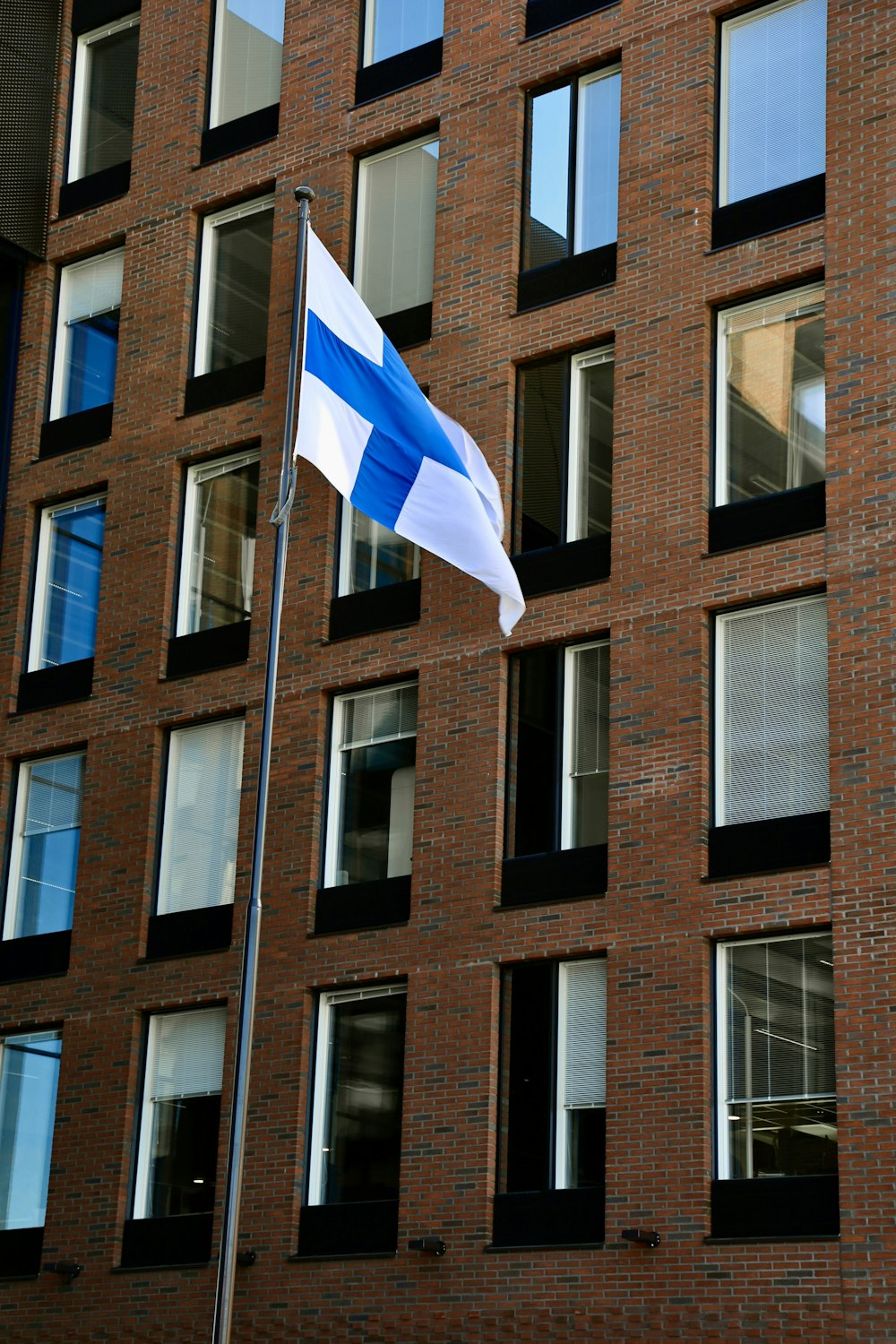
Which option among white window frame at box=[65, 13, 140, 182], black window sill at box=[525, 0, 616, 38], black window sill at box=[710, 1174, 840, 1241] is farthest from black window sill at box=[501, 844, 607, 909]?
white window frame at box=[65, 13, 140, 182]

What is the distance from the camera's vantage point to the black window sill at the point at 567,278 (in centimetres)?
2417

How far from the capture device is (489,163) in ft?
83.8

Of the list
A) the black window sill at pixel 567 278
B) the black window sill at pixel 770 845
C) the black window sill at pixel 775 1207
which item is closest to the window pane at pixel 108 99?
the black window sill at pixel 567 278

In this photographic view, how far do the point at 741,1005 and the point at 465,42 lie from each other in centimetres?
1337

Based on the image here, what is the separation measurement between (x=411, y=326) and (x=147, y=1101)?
1042 centimetres

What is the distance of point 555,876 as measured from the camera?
875 inches

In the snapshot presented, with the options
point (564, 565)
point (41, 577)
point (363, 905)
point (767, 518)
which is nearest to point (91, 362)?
point (41, 577)

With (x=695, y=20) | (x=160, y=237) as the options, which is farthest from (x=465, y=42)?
(x=160, y=237)

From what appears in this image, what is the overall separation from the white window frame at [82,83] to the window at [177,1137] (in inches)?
546

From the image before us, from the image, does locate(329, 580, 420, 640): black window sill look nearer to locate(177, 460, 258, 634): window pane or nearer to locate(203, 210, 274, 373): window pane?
locate(177, 460, 258, 634): window pane

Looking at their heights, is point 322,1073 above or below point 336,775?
below

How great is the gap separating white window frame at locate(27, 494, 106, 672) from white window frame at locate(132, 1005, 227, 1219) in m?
6.17

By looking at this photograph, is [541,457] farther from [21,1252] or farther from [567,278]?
[21,1252]

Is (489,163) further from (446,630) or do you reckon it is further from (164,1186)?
(164,1186)
